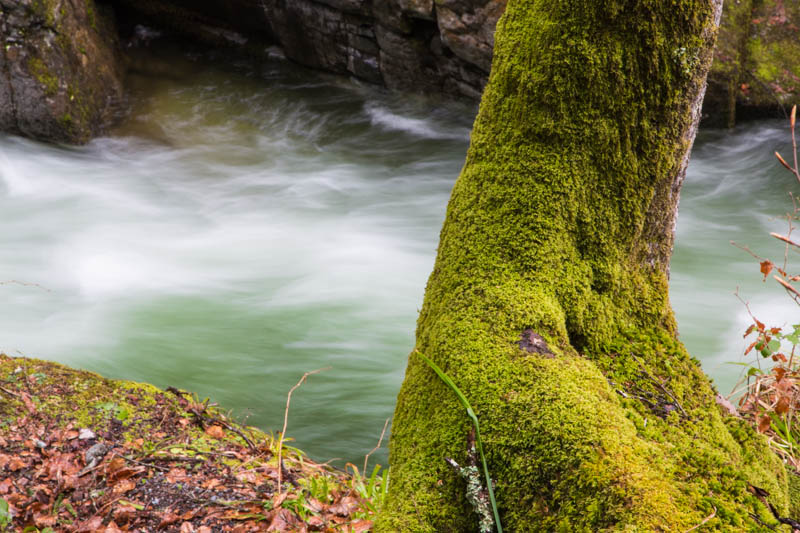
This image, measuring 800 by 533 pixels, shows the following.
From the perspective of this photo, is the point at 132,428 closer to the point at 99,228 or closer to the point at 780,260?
the point at 99,228

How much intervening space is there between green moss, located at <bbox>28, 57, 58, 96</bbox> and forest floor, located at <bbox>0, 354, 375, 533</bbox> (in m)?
6.56

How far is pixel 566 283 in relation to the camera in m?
2.29

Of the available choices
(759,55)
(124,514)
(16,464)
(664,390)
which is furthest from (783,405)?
(759,55)

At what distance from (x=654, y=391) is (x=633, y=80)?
1158 mm

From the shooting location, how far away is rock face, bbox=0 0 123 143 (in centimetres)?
867

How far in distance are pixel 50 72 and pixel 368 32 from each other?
16.2 feet

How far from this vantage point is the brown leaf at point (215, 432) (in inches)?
143

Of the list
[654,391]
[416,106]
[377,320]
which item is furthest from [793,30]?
[654,391]

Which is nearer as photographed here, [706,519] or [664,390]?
[706,519]

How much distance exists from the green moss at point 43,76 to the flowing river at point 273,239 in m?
0.88

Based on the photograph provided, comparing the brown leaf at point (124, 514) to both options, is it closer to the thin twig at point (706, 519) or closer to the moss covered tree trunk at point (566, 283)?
the moss covered tree trunk at point (566, 283)

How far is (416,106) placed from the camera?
34.7ft

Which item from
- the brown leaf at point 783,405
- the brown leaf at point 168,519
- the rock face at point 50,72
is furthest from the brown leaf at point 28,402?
the rock face at point 50,72

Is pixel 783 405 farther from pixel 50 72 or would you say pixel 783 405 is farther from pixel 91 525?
pixel 50 72
